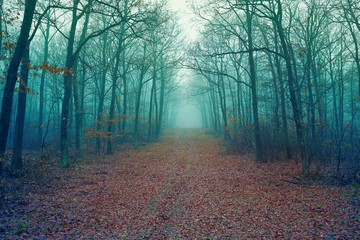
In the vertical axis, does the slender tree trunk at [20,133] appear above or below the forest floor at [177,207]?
above

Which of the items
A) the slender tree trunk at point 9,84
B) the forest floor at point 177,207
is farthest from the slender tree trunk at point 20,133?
the slender tree trunk at point 9,84

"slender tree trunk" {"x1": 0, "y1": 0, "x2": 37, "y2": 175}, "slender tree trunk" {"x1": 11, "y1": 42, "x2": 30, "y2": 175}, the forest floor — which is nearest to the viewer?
the forest floor

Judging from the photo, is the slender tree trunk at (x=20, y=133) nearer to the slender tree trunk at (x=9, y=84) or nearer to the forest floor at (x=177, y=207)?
the forest floor at (x=177, y=207)

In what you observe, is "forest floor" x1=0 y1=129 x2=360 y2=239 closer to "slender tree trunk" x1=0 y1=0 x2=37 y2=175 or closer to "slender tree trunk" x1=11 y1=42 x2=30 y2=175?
"slender tree trunk" x1=11 y1=42 x2=30 y2=175

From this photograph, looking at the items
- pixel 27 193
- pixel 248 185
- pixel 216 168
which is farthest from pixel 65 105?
pixel 248 185

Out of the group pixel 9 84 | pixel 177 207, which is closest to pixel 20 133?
pixel 9 84

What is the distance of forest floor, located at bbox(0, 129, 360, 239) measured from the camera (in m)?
4.50

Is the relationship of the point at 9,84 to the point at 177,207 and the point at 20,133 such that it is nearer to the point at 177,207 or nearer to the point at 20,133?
the point at 20,133

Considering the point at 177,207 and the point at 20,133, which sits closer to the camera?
the point at 177,207

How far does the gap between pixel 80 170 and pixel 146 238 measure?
6779 millimetres

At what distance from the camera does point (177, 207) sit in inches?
236

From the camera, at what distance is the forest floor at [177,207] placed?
4500 millimetres

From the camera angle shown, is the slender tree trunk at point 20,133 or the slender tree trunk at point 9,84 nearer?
the slender tree trunk at point 9,84

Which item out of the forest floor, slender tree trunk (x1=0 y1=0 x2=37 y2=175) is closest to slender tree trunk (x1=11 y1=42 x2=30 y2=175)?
the forest floor
